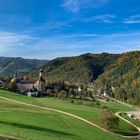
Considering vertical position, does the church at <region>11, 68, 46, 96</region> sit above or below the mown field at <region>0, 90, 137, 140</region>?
above

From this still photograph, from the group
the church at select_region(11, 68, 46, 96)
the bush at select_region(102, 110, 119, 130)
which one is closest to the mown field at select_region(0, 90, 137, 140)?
the bush at select_region(102, 110, 119, 130)

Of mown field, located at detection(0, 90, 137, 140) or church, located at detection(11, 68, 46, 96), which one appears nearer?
mown field, located at detection(0, 90, 137, 140)

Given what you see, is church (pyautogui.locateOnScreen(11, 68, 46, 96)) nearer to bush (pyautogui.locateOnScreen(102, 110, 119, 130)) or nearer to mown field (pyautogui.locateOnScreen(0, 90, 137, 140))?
mown field (pyautogui.locateOnScreen(0, 90, 137, 140))

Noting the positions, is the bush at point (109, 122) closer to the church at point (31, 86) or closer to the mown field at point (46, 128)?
the mown field at point (46, 128)

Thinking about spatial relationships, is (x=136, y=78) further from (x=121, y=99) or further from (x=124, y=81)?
(x=121, y=99)

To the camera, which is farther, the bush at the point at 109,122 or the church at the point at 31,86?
the church at the point at 31,86

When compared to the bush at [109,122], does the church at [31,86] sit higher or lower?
higher

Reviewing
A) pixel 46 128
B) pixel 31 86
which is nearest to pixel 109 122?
pixel 46 128

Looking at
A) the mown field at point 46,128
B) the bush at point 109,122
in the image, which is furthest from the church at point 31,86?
the bush at point 109,122

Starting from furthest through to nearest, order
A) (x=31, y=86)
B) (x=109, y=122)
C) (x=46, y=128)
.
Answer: (x=31, y=86)
(x=109, y=122)
(x=46, y=128)

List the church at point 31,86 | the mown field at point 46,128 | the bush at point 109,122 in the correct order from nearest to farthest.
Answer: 1. the mown field at point 46,128
2. the bush at point 109,122
3. the church at point 31,86

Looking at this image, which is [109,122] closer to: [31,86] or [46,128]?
[46,128]
